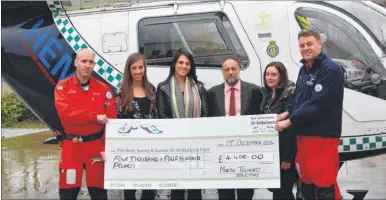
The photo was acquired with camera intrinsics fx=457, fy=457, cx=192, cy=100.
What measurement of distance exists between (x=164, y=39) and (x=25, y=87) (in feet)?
5.91

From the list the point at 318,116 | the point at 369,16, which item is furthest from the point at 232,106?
the point at 369,16

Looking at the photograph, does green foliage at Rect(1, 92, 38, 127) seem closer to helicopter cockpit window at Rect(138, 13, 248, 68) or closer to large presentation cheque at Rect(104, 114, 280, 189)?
helicopter cockpit window at Rect(138, 13, 248, 68)

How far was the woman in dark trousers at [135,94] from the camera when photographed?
4148 mm

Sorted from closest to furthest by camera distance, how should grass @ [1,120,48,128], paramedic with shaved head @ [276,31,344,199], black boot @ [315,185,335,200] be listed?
paramedic with shaved head @ [276,31,344,199] → black boot @ [315,185,335,200] → grass @ [1,120,48,128]

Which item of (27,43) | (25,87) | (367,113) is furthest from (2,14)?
(367,113)

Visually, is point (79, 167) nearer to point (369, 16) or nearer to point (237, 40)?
point (237, 40)

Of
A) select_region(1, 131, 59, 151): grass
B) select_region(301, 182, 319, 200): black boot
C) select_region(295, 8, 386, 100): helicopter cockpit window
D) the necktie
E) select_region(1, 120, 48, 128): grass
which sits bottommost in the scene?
select_region(1, 131, 59, 151): grass

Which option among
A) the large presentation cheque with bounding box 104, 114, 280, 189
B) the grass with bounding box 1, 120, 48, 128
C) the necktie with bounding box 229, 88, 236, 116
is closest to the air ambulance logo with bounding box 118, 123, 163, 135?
the large presentation cheque with bounding box 104, 114, 280, 189

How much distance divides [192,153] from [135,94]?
753 mm

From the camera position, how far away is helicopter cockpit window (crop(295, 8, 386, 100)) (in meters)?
5.03

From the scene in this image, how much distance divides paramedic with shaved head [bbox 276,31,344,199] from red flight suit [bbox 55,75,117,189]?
163cm

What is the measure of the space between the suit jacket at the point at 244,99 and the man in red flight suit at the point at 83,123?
0.92 m

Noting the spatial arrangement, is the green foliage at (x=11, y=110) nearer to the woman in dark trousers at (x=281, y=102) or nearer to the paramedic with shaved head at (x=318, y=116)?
the woman in dark trousers at (x=281, y=102)

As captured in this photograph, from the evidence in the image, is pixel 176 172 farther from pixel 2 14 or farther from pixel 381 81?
pixel 2 14
